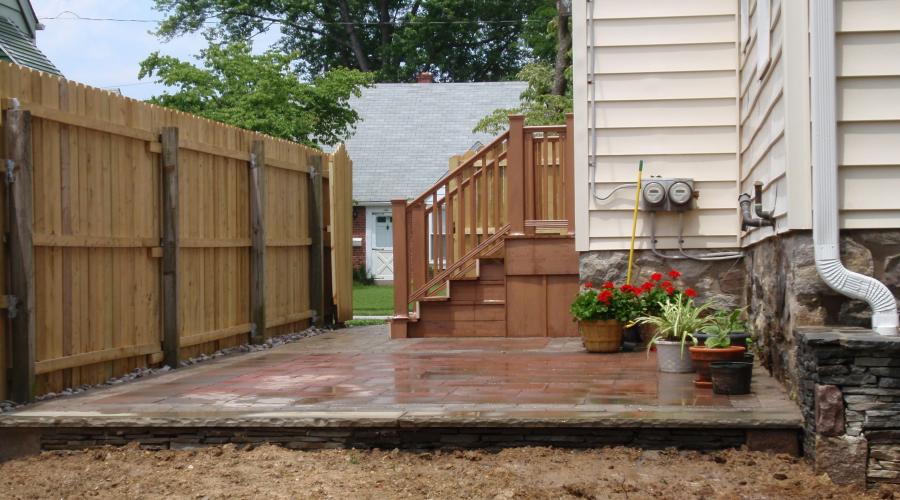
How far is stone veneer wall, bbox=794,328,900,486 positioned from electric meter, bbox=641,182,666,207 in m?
3.75

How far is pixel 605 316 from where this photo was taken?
7.69 meters

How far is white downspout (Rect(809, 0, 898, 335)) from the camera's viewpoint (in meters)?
4.66

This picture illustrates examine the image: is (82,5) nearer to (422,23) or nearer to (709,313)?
(422,23)

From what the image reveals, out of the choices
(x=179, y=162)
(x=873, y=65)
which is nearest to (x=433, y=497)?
(x=873, y=65)

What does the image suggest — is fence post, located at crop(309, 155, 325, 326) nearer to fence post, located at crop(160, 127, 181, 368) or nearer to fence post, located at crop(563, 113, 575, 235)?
fence post, located at crop(563, 113, 575, 235)

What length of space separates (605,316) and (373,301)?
11.5 metres

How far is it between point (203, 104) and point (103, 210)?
47.1 feet

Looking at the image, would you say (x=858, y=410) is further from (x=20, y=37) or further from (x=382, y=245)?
(x=382, y=245)

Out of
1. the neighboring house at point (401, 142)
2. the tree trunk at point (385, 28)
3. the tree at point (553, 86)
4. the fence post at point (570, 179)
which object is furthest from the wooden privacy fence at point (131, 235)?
the tree trunk at point (385, 28)

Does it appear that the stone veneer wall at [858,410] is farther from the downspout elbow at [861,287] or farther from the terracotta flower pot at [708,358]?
the terracotta flower pot at [708,358]

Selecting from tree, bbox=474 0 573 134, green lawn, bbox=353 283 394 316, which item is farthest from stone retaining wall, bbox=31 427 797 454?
tree, bbox=474 0 573 134

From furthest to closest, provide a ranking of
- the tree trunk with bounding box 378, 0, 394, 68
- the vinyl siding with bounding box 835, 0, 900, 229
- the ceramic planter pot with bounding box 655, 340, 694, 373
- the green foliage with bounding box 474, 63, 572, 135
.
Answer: the tree trunk with bounding box 378, 0, 394, 68 → the green foliage with bounding box 474, 63, 572, 135 → the ceramic planter pot with bounding box 655, 340, 694, 373 → the vinyl siding with bounding box 835, 0, 900, 229

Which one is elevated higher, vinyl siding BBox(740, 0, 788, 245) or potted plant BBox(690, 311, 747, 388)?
vinyl siding BBox(740, 0, 788, 245)

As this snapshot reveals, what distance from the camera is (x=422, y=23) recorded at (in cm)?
3206
